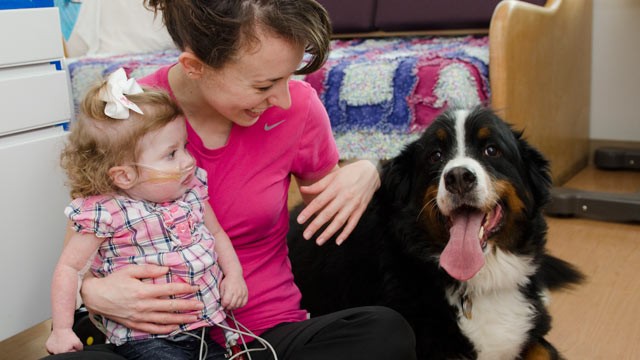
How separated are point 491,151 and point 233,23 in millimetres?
697

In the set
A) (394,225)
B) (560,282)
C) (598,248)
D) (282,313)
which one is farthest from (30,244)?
(598,248)

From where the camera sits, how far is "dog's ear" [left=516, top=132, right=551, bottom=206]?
5.37 ft

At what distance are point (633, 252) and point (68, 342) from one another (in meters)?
2.00

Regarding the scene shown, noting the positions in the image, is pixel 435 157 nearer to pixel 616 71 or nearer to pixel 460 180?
pixel 460 180

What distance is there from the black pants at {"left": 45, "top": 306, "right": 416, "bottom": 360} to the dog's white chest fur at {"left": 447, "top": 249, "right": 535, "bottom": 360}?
1.08ft

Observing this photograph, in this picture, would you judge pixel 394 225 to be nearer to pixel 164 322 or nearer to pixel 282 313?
pixel 282 313

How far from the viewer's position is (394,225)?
1.67 meters

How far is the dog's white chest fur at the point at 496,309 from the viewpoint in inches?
61.7

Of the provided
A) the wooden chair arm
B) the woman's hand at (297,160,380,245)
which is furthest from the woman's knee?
the wooden chair arm

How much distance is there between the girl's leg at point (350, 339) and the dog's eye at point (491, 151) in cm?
48

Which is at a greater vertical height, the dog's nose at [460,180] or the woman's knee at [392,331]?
the dog's nose at [460,180]

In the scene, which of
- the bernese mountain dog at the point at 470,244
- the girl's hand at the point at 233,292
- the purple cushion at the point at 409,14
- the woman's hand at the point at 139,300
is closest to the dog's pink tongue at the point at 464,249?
the bernese mountain dog at the point at 470,244

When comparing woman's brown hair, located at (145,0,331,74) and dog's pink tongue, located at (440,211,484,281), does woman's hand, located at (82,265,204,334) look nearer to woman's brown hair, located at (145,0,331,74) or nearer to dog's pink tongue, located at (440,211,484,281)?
woman's brown hair, located at (145,0,331,74)

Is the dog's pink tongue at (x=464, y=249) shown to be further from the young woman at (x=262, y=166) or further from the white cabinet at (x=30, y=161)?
the white cabinet at (x=30, y=161)
